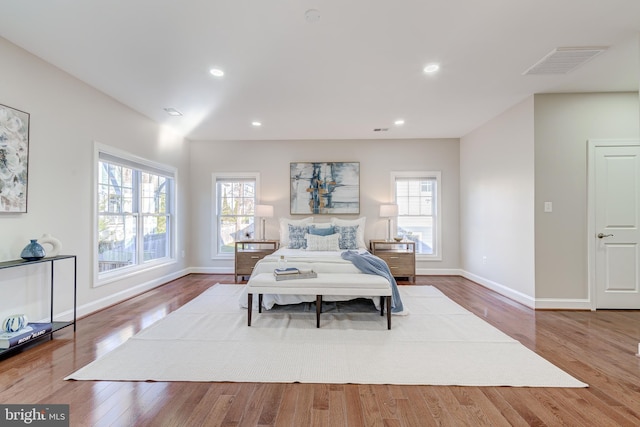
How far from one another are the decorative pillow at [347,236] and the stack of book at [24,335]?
3797mm

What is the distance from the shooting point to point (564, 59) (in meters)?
2.79

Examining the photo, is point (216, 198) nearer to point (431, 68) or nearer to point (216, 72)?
point (216, 72)

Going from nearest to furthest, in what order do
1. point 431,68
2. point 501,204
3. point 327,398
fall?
point 327,398 → point 431,68 → point 501,204

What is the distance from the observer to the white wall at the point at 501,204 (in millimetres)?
3770

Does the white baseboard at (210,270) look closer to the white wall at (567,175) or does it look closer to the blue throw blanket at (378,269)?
the blue throw blanket at (378,269)

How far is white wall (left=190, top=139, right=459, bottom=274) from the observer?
569cm

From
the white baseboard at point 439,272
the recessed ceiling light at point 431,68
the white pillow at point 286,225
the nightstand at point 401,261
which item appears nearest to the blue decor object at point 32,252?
the white pillow at point 286,225

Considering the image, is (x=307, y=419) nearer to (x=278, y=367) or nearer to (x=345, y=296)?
(x=278, y=367)

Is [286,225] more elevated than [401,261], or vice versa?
[286,225]

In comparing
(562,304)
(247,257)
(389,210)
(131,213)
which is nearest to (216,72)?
(131,213)

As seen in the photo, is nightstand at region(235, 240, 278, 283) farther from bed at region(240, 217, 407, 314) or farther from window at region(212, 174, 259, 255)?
window at region(212, 174, 259, 255)

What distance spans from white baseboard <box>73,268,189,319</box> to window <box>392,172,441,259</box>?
4.40 meters

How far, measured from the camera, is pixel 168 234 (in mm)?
5266

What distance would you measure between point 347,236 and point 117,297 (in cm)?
349
